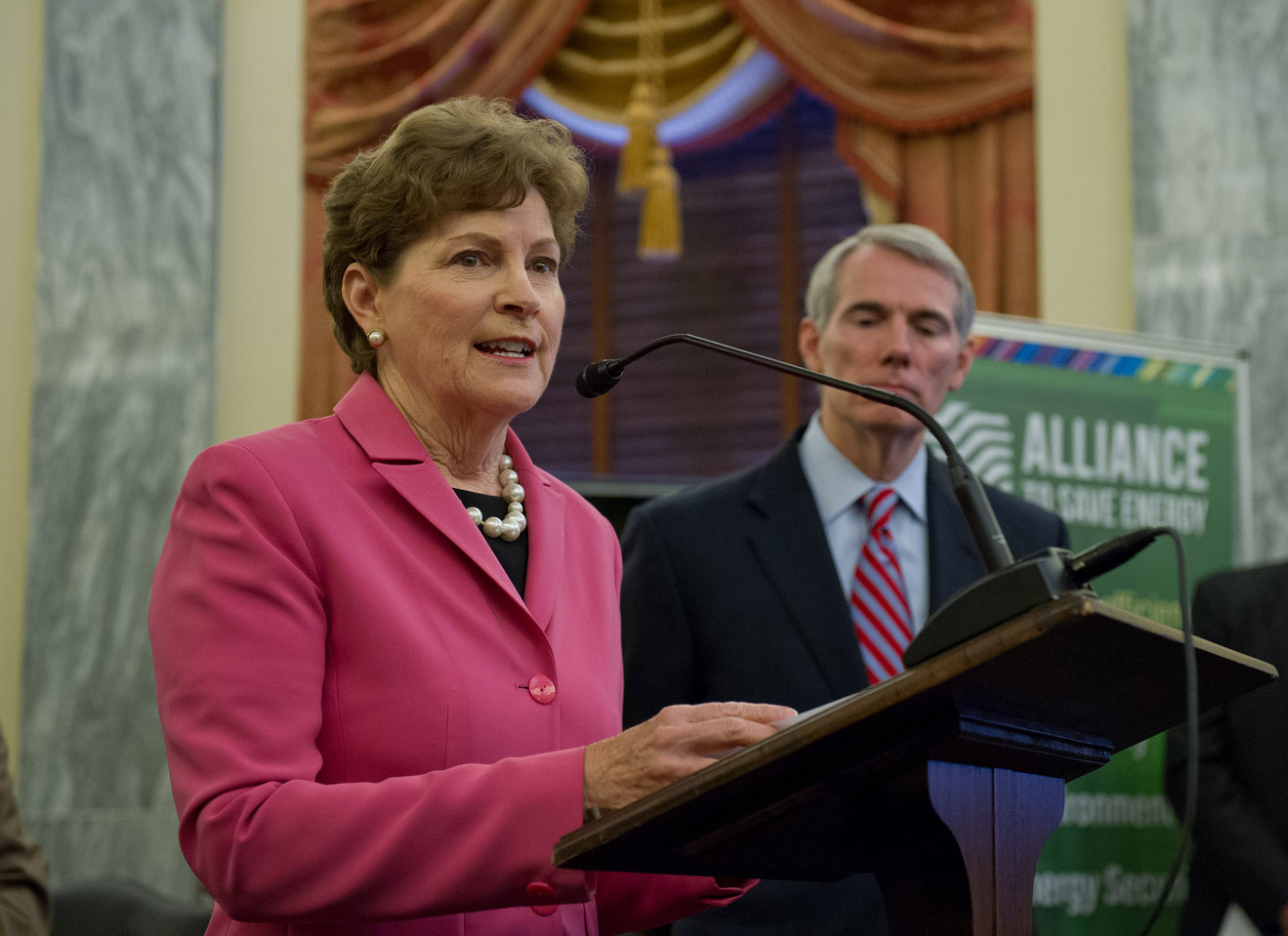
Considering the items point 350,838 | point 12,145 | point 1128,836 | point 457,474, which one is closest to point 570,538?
point 457,474

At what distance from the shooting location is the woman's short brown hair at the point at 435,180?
1801 millimetres

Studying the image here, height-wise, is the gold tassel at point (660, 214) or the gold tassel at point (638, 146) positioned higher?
the gold tassel at point (638, 146)

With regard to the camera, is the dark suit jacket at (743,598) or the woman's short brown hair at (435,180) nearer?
the woman's short brown hair at (435,180)

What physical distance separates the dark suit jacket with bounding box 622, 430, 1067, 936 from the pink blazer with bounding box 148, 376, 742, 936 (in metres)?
0.87

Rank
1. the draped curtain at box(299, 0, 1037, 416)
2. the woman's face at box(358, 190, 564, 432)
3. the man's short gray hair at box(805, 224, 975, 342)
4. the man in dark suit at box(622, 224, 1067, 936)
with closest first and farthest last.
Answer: the woman's face at box(358, 190, 564, 432)
the man in dark suit at box(622, 224, 1067, 936)
the man's short gray hair at box(805, 224, 975, 342)
the draped curtain at box(299, 0, 1037, 416)

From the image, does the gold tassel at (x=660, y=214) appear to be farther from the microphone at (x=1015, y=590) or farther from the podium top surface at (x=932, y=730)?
the microphone at (x=1015, y=590)

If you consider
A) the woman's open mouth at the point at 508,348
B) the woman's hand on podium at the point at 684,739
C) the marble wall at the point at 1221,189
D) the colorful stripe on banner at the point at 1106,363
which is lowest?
the woman's hand on podium at the point at 684,739

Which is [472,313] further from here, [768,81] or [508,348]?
[768,81]

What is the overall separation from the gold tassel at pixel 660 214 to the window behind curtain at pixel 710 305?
1.60 feet

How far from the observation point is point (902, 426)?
118 inches

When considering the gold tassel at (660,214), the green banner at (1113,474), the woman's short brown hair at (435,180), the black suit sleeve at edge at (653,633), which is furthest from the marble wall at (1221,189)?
the woman's short brown hair at (435,180)

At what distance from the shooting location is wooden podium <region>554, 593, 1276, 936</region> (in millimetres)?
1179

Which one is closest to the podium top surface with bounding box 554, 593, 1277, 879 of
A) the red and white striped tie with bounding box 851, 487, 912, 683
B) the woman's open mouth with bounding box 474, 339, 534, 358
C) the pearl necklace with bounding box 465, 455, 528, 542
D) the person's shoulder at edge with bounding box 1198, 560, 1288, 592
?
the pearl necklace with bounding box 465, 455, 528, 542

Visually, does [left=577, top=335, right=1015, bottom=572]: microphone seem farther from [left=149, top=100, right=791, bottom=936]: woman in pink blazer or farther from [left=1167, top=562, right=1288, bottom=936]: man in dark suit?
[left=1167, top=562, right=1288, bottom=936]: man in dark suit
